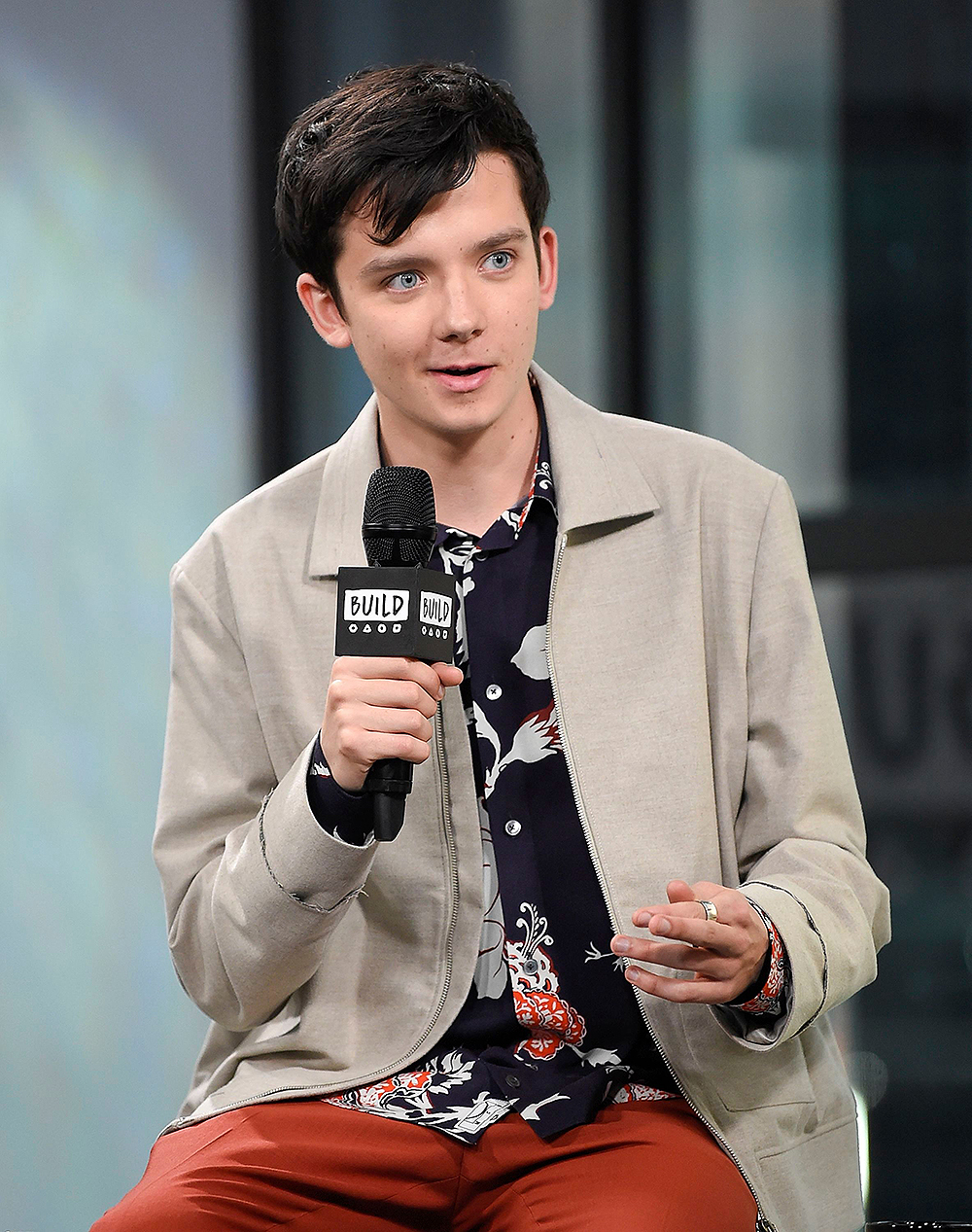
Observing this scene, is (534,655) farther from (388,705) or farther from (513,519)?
(388,705)

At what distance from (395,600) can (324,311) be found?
0.61m

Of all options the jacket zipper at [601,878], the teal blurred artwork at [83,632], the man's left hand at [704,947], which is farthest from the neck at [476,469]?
the teal blurred artwork at [83,632]

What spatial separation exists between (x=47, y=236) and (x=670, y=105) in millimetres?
1305

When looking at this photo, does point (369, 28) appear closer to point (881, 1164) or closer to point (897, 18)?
point (897, 18)

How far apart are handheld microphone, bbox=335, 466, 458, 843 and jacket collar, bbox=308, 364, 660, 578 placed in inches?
13.1

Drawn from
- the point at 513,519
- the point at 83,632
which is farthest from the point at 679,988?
the point at 83,632

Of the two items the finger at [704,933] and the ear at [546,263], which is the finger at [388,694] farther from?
the ear at [546,263]

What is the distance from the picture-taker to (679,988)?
49.3 inches

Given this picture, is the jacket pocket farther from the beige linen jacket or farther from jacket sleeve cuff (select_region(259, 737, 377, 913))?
jacket sleeve cuff (select_region(259, 737, 377, 913))

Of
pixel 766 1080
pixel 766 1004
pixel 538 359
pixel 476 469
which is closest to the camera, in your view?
pixel 766 1004

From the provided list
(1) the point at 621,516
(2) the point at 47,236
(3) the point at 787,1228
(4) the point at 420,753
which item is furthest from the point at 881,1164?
(2) the point at 47,236

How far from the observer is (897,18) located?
2762 millimetres

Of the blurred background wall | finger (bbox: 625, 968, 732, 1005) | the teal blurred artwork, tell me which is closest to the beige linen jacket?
finger (bbox: 625, 968, 732, 1005)

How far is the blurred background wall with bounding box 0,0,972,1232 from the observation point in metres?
2.77
